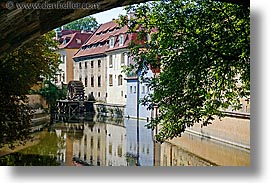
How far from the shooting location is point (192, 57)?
10.4ft

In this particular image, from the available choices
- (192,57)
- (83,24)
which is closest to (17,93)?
(83,24)

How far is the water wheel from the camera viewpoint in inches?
126

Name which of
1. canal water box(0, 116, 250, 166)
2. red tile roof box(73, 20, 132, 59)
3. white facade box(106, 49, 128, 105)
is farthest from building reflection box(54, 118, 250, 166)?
red tile roof box(73, 20, 132, 59)

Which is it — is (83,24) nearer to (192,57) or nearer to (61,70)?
(61,70)

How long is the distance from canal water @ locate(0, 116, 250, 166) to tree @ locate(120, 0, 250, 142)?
11 cm

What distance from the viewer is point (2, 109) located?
3.12 metres

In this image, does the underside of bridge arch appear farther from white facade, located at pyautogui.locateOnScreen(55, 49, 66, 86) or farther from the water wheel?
the water wheel

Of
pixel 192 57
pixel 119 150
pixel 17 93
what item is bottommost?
pixel 119 150

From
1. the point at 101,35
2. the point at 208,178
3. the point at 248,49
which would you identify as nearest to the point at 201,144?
the point at 208,178

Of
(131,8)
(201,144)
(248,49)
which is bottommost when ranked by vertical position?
(201,144)

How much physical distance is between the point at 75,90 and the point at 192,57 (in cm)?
78

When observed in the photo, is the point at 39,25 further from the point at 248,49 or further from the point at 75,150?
the point at 248,49

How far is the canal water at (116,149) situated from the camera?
3080 millimetres
